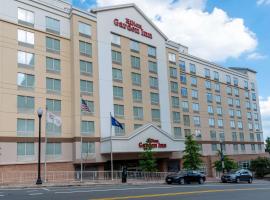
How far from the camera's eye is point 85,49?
142ft

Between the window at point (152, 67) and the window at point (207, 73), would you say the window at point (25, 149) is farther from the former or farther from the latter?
the window at point (207, 73)

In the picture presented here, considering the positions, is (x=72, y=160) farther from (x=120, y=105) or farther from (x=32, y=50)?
(x=32, y=50)

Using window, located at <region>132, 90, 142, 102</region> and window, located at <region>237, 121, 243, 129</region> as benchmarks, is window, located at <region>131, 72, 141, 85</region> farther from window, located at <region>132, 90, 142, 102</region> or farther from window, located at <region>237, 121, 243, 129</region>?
window, located at <region>237, 121, 243, 129</region>

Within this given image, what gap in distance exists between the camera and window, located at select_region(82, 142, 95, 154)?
40.5 metres

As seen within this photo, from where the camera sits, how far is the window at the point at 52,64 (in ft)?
132

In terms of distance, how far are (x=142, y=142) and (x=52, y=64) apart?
48.9ft

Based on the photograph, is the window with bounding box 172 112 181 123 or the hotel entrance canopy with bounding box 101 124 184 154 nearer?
the hotel entrance canopy with bounding box 101 124 184 154

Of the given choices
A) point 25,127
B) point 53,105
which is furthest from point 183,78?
point 25,127

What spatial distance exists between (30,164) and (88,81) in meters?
12.6

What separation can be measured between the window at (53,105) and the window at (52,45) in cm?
615

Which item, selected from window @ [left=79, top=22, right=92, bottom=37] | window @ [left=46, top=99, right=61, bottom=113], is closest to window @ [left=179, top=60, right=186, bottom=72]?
window @ [left=79, top=22, right=92, bottom=37]

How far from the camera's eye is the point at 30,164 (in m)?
36.4

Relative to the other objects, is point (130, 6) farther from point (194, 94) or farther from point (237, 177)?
point (237, 177)

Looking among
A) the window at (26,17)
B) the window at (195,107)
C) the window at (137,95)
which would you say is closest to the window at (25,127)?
the window at (26,17)
